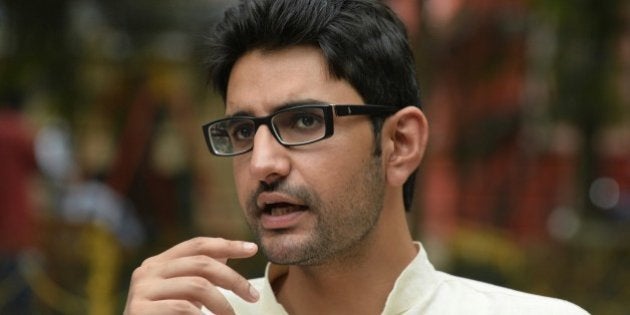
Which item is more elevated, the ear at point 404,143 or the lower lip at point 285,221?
the ear at point 404,143

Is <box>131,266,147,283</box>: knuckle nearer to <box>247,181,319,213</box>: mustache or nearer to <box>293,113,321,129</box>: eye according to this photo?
<box>247,181,319,213</box>: mustache

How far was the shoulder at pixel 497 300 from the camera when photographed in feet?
8.28

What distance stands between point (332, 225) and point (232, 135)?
31 centimetres

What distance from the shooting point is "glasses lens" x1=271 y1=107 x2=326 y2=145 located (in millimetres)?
2383

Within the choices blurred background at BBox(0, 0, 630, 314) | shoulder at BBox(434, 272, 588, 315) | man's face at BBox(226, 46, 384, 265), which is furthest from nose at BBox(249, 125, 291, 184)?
blurred background at BBox(0, 0, 630, 314)

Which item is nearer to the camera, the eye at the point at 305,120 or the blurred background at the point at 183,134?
the eye at the point at 305,120

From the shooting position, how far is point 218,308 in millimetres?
2258

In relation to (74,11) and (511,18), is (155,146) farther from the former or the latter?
(511,18)

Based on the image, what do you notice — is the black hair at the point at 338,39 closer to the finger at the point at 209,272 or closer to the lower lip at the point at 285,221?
the lower lip at the point at 285,221

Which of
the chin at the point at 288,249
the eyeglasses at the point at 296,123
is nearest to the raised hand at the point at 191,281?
the chin at the point at 288,249

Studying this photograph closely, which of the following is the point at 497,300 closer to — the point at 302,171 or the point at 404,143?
the point at 404,143

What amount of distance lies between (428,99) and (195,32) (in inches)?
79.5

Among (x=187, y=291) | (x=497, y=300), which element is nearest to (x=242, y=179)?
(x=187, y=291)

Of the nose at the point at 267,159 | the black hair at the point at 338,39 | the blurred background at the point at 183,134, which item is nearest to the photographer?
the nose at the point at 267,159
